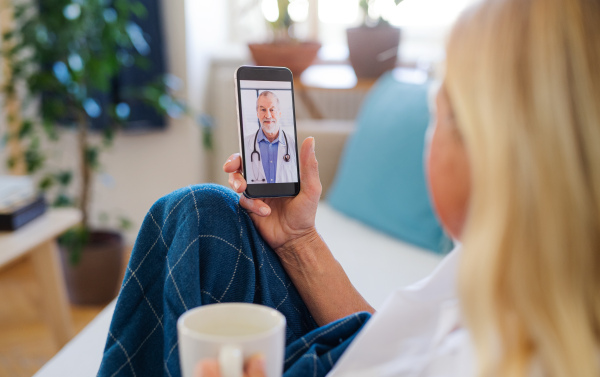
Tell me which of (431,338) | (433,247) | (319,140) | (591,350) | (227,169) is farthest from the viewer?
(319,140)

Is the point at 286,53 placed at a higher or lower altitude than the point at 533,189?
higher

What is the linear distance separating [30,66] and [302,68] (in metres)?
0.94

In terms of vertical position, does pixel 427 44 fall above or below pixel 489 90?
above

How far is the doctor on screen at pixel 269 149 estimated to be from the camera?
887 mm

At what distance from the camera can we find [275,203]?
0.93m

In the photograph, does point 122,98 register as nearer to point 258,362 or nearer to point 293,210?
point 293,210

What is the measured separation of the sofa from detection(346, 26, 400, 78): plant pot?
0.82 feet

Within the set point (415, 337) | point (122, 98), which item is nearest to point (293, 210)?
point (415, 337)

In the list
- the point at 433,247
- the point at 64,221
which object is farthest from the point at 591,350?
the point at 64,221

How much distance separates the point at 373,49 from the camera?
2.11m

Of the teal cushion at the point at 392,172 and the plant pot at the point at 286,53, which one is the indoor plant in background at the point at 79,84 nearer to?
the plant pot at the point at 286,53

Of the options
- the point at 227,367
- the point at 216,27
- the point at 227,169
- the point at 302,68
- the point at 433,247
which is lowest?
the point at 433,247

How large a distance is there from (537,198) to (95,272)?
189 cm

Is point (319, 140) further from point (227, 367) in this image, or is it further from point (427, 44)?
point (227, 367)
